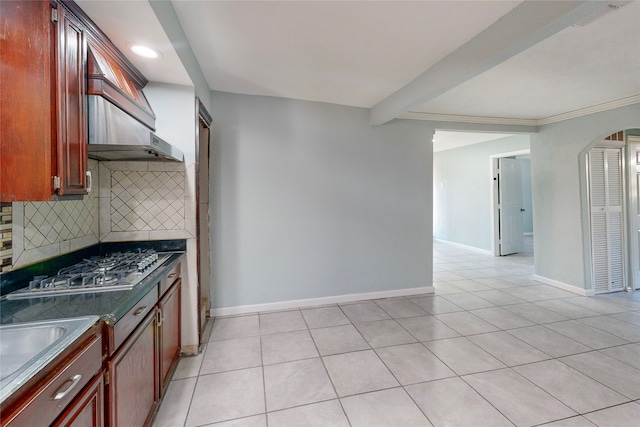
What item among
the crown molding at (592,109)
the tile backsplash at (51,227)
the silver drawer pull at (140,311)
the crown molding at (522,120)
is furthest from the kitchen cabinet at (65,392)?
A: the crown molding at (592,109)

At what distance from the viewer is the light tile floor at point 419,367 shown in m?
1.75

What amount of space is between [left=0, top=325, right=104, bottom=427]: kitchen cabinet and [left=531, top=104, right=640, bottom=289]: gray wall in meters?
5.12

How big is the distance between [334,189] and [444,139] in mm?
3849

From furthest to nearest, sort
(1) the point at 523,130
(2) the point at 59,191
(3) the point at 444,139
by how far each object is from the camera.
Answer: (3) the point at 444,139, (1) the point at 523,130, (2) the point at 59,191

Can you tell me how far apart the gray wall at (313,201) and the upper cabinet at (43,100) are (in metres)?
1.69

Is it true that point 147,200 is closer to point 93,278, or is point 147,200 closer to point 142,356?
point 93,278

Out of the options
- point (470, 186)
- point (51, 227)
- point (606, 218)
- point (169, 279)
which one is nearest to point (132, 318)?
point (169, 279)

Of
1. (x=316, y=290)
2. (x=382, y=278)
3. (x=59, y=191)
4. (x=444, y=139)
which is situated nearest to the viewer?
(x=59, y=191)

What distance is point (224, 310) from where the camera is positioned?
3166 mm

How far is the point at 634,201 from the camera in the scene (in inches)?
154

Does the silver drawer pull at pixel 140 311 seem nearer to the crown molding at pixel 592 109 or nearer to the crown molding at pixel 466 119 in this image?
the crown molding at pixel 466 119

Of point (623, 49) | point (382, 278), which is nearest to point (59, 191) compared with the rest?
point (382, 278)

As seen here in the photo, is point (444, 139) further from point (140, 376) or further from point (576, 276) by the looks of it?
point (140, 376)

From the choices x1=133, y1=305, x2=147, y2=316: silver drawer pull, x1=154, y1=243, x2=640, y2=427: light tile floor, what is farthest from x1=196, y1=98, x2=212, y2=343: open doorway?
x1=133, y1=305, x2=147, y2=316: silver drawer pull
